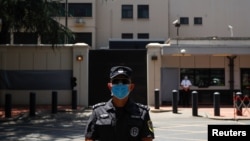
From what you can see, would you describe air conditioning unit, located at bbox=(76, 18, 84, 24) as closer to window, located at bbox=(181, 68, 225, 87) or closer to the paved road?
window, located at bbox=(181, 68, 225, 87)

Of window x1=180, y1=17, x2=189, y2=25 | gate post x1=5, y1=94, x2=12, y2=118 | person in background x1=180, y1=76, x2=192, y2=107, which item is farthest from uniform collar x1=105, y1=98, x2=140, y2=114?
window x1=180, y1=17, x2=189, y2=25

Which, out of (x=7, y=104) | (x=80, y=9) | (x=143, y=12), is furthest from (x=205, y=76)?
(x=80, y=9)

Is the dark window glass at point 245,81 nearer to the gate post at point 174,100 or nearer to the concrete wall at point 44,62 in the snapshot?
the gate post at point 174,100

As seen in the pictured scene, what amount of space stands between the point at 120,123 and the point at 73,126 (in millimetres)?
12532

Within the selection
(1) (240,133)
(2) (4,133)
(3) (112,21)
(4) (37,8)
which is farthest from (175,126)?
(3) (112,21)

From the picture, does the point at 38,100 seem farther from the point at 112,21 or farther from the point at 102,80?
the point at 112,21

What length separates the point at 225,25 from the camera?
1893 inches

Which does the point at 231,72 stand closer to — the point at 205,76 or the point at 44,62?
the point at 205,76

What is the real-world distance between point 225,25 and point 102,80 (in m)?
25.2

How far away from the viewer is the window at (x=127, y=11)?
4728cm

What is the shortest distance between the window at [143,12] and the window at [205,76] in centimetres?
2086

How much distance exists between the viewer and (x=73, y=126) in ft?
53.6

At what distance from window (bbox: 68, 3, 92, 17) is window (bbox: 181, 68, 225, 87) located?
2130cm

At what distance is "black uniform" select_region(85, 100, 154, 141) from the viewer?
4.04 metres
